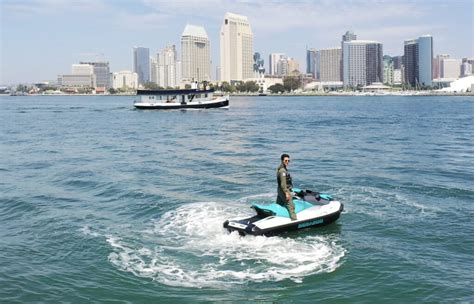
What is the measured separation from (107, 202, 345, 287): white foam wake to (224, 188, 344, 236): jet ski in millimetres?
269

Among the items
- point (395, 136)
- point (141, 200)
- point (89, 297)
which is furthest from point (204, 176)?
point (395, 136)

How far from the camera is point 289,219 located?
1712 cm

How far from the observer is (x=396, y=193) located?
77.6 feet

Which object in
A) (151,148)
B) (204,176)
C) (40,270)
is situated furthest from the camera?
(151,148)

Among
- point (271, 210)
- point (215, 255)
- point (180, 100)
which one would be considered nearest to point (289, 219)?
point (271, 210)

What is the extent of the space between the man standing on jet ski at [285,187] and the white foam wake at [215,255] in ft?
3.13

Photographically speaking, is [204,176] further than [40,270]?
Yes

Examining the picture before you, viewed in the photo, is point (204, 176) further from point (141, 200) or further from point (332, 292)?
point (332, 292)

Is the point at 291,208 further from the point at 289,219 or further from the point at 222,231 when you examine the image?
the point at 222,231

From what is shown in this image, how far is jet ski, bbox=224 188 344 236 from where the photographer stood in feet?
54.9

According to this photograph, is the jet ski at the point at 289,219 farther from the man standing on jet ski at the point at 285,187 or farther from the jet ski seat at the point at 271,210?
the man standing on jet ski at the point at 285,187

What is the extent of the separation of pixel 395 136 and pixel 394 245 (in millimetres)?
35375

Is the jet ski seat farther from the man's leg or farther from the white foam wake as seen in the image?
the white foam wake

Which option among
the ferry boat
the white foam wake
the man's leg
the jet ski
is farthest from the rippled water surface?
the ferry boat
